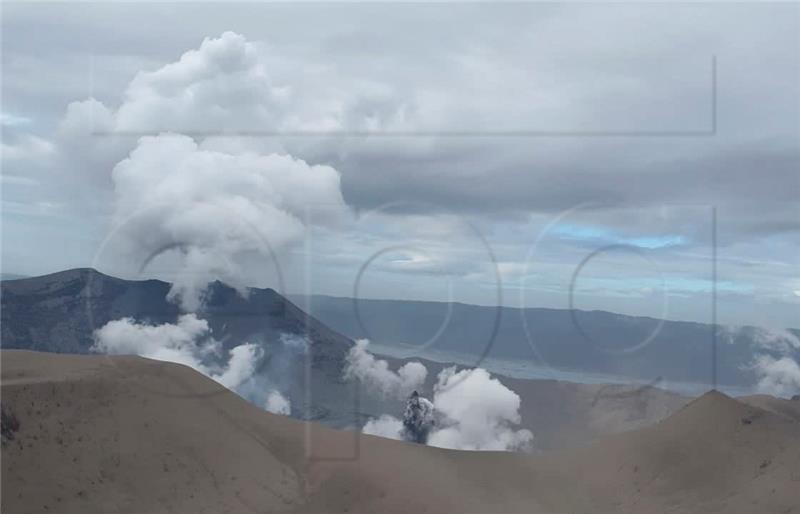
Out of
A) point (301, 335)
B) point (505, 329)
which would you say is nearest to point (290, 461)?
point (505, 329)

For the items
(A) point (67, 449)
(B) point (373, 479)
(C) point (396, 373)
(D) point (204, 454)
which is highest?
(A) point (67, 449)

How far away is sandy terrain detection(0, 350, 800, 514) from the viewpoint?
101ft

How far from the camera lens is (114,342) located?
12388 centimetres

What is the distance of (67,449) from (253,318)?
106000mm

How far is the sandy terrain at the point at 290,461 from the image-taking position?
30.8 m

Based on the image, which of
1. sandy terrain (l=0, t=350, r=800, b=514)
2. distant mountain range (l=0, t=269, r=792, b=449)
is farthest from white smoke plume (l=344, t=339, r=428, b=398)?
sandy terrain (l=0, t=350, r=800, b=514)

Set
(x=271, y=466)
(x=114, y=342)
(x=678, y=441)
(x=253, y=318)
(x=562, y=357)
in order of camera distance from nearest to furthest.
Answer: (x=271, y=466), (x=678, y=441), (x=562, y=357), (x=114, y=342), (x=253, y=318)

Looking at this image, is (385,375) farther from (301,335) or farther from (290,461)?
(290,461)

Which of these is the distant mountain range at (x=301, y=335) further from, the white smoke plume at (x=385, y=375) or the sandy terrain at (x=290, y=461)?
the sandy terrain at (x=290, y=461)

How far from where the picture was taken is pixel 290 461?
41656mm

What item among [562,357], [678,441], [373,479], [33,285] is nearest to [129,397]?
[373,479]

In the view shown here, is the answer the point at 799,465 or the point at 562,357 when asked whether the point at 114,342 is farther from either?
the point at 799,465

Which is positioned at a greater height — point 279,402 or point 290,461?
point 290,461

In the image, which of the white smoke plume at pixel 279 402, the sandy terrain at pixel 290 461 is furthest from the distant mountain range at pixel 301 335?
the sandy terrain at pixel 290 461
